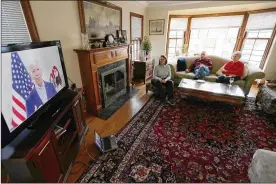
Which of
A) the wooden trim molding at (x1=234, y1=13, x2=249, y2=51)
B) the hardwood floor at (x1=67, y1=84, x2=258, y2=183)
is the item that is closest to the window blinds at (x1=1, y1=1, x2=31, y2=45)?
the hardwood floor at (x1=67, y1=84, x2=258, y2=183)

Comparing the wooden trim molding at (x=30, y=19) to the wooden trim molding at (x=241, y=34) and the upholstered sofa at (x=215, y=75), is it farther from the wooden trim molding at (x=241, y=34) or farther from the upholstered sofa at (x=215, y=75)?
the wooden trim molding at (x=241, y=34)

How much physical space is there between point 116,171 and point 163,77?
1.97m

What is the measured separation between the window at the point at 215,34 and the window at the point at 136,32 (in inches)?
62.9

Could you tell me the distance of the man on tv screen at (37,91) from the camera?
3.30ft

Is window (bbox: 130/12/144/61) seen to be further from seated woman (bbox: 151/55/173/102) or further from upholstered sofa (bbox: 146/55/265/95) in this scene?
seated woman (bbox: 151/55/173/102)

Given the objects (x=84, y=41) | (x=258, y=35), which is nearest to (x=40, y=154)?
(x=84, y=41)

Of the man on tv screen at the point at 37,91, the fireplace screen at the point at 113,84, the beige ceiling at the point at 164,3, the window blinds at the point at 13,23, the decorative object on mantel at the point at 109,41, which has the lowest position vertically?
the fireplace screen at the point at 113,84

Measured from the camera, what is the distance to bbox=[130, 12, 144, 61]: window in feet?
10.9

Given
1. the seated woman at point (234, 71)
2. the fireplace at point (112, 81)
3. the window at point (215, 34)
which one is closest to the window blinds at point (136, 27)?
the fireplace at point (112, 81)

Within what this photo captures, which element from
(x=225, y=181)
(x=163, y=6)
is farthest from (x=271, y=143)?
(x=163, y=6)

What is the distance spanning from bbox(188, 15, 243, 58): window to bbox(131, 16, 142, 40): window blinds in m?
1.62

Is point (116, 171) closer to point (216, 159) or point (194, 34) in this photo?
point (216, 159)

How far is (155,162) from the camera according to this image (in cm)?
142

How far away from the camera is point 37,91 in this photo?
1.07m
